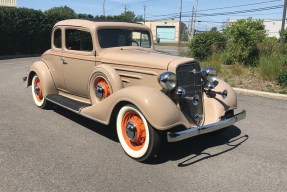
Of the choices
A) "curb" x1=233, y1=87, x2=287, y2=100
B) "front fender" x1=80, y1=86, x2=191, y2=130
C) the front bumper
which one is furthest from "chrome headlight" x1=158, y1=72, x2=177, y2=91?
"curb" x1=233, y1=87, x2=287, y2=100

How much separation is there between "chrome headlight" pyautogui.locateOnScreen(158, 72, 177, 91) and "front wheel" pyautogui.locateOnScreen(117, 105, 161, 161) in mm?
496

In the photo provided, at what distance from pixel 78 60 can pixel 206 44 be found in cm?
854

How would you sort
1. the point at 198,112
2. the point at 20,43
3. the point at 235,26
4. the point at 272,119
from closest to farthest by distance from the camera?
1. the point at 198,112
2. the point at 272,119
3. the point at 235,26
4. the point at 20,43

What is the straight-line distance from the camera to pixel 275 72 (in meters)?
9.34

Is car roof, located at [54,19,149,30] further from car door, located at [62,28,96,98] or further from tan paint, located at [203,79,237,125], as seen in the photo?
tan paint, located at [203,79,237,125]

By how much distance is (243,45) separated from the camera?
1160cm

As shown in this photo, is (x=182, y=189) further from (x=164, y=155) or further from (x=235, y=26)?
(x=235, y=26)

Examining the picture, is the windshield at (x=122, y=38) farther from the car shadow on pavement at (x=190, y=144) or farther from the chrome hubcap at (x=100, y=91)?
the car shadow on pavement at (x=190, y=144)

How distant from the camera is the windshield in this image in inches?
221

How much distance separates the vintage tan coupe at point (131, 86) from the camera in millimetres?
4141

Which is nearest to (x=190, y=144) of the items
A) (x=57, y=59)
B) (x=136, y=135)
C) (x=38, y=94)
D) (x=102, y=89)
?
(x=136, y=135)

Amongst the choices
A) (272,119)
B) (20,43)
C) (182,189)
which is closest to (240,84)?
(272,119)

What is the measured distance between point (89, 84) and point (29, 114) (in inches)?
68.6

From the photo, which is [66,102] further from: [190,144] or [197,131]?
[197,131]
